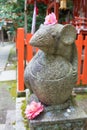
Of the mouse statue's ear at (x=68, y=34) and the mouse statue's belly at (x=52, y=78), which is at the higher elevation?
the mouse statue's ear at (x=68, y=34)

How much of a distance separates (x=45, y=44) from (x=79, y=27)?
17.1ft

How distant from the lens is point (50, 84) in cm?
228

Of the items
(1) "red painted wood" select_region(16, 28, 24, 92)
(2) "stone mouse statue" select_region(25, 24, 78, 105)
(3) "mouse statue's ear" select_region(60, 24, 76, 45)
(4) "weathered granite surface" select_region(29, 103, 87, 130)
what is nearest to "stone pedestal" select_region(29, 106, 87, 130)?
(4) "weathered granite surface" select_region(29, 103, 87, 130)

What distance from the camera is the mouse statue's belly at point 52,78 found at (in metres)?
2.27

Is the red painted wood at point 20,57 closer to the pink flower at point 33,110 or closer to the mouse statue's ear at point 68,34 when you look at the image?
the mouse statue's ear at point 68,34

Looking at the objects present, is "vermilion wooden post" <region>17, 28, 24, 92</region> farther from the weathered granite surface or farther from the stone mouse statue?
the weathered granite surface

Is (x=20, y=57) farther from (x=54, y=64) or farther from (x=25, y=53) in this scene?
(x=54, y=64)

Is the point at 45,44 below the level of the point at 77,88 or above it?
above

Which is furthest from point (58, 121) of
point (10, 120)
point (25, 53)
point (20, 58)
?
point (25, 53)

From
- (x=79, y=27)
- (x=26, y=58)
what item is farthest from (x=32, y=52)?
(x=79, y=27)

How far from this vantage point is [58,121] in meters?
2.28

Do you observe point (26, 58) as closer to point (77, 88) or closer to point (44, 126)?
point (77, 88)

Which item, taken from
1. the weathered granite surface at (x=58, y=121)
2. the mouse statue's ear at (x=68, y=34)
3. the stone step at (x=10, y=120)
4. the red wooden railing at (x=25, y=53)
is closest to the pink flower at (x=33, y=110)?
the weathered granite surface at (x=58, y=121)

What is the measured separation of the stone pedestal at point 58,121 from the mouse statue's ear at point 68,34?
0.72 meters
